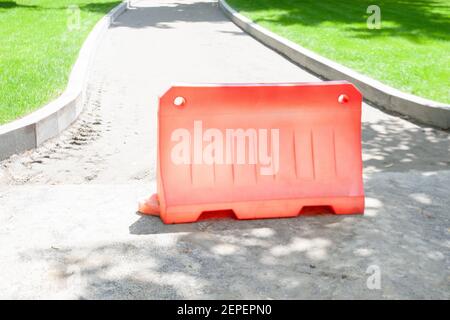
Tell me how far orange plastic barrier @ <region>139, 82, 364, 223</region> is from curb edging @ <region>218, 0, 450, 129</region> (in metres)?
3.39

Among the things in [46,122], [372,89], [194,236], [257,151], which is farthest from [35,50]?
[194,236]

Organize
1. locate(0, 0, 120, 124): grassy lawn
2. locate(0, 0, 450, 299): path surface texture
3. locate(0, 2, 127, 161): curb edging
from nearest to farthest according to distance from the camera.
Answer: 1. locate(0, 0, 450, 299): path surface texture
2. locate(0, 2, 127, 161): curb edging
3. locate(0, 0, 120, 124): grassy lawn

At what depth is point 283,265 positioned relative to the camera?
4.40m

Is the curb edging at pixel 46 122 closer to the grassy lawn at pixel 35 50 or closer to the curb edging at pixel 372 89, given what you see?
the grassy lawn at pixel 35 50

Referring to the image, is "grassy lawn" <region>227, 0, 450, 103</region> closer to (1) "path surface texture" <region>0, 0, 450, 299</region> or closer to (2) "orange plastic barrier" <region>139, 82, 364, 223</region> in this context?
(1) "path surface texture" <region>0, 0, 450, 299</region>

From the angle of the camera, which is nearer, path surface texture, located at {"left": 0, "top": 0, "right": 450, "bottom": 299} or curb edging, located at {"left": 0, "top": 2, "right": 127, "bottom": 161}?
path surface texture, located at {"left": 0, "top": 0, "right": 450, "bottom": 299}

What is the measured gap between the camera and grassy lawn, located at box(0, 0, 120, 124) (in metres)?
8.62

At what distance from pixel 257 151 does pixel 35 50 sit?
858cm

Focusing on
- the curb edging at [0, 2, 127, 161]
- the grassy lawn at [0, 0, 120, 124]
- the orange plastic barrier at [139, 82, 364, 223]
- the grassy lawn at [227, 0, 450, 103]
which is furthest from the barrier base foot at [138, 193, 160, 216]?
the grassy lawn at [227, 0, 450, 103]

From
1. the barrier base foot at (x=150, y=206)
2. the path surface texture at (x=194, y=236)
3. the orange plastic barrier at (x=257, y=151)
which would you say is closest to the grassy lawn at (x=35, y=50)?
the path surface texture at (x=194, y=236)

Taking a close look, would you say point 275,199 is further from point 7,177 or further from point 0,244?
point 7,177

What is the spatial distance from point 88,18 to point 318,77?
9.26 metres

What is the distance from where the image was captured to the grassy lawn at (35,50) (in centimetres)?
862
